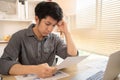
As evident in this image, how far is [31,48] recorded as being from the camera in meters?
1.26

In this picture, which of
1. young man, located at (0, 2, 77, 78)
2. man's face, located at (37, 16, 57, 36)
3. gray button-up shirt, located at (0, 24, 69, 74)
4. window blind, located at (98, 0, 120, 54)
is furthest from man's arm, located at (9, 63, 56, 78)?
window blind, located at (98, 0, 120, 54)

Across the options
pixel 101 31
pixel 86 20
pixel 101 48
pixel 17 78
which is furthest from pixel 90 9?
pixel 17 78

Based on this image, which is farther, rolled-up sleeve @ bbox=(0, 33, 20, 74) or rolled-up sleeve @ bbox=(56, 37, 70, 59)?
rolled-up sleeve @ bbox=(56, 37, 70, 59)

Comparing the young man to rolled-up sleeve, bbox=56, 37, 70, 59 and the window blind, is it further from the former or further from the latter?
the window blind

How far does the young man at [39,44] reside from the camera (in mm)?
→ 1140

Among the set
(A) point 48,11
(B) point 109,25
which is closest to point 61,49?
(A) point 48,11

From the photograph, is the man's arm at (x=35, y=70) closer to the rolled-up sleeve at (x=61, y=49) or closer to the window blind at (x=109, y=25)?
the rolled-up sleeve at (x=61, y=49)

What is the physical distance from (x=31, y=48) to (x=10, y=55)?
21 centimetres

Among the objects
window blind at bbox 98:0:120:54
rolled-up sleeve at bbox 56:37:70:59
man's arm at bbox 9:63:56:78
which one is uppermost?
window blind at bbox 98:0:120:54

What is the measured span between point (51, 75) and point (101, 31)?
116 centimetres

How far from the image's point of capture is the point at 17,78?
35.4 inches

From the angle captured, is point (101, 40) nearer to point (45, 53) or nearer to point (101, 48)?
point (101, 48)

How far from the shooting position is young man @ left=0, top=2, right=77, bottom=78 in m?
1.14

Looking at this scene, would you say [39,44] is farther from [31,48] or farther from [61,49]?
[61,49]
